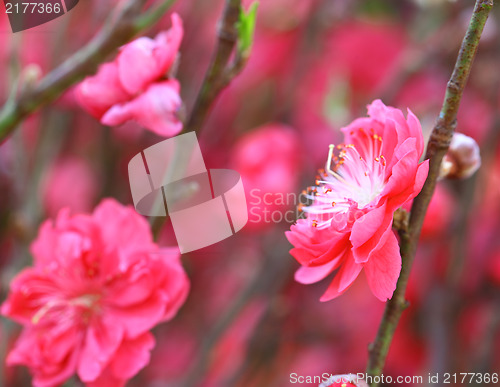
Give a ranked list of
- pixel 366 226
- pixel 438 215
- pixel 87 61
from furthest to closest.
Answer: pixel 438 215 → pixel 87 61 → pixel 366 226

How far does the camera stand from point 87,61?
1.18 ft

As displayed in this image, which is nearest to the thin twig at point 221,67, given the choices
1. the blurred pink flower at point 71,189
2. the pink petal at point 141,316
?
the pink petal at point 141,316

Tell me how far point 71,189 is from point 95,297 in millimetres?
337

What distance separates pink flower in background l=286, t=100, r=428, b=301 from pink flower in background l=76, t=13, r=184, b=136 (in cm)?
9

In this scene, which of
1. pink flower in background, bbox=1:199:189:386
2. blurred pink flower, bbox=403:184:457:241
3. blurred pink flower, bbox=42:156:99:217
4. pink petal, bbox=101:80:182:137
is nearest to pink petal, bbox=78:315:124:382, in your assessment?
pink flower in background, bbox=1:199:189:386

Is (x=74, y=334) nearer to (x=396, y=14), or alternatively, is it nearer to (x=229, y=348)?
(x=229, y=348)

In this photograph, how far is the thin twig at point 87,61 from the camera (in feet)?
1.17

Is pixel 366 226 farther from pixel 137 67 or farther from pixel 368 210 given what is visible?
Result: pixel 137 67

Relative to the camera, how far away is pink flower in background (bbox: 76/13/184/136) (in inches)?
12.5

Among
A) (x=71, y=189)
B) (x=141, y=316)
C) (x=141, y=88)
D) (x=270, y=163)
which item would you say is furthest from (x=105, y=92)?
(x=71, y=189)

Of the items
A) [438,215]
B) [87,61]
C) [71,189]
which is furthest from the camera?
[71,189]

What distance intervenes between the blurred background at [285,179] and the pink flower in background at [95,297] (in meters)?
0.13

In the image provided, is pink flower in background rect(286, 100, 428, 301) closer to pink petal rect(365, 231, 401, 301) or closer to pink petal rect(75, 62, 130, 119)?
pink petal rect(365, 231, 401, 301)

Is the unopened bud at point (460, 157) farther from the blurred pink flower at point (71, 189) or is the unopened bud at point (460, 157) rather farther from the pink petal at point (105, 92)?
the blurred pink flower at point (71, 189)
